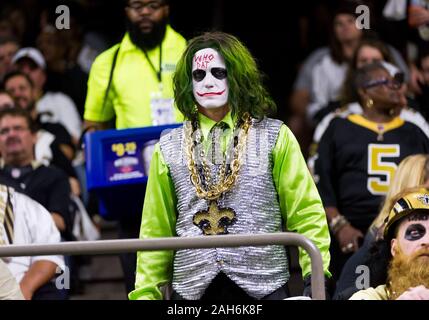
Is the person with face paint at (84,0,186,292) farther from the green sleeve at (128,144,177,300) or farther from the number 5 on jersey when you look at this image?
the green sleeve at (128,144,177,300)

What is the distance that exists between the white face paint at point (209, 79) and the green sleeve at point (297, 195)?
0.36 metres

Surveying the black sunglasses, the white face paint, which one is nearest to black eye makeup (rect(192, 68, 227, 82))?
the white face paint

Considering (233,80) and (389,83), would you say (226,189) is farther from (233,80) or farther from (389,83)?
(389,83)

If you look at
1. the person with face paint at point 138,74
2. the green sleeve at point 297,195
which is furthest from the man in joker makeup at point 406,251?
the person with face paint at point 138,74

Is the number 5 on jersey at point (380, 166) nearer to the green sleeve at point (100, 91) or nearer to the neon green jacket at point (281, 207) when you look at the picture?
the green sleeve at point (100, 91)

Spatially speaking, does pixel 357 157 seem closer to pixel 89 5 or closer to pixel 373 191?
pixel 373 191

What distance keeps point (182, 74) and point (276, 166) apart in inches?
26.6

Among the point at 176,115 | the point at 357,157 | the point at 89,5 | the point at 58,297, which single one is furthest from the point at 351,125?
the point at 89,5

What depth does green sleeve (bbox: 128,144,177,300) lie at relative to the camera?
23.8 ft

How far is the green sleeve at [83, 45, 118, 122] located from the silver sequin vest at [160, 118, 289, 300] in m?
2.04

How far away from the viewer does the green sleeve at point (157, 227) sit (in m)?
7.25

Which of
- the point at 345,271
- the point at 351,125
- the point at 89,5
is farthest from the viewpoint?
the point at 89,5

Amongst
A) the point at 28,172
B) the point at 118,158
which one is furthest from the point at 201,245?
the point at 28,172

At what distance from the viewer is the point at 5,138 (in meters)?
10.1
